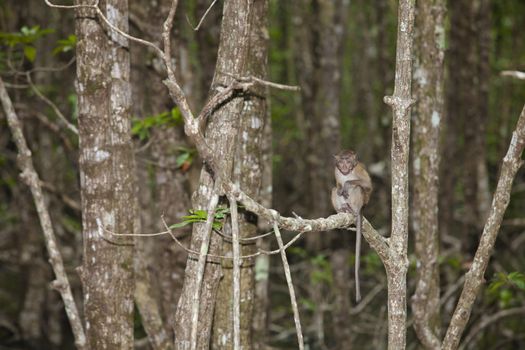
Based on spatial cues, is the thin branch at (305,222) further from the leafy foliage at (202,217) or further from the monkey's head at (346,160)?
the monkey's head at (346,160)

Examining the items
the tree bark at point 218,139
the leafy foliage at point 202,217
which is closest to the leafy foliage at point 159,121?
the tree bark at point 218,139

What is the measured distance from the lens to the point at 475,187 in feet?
29.6

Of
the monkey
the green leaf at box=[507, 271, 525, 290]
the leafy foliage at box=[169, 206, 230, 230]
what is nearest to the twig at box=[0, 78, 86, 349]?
the leafy foliage at box=[169, 206, 230, 230]

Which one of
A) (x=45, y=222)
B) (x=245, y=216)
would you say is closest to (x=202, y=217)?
(x=245, y=216)

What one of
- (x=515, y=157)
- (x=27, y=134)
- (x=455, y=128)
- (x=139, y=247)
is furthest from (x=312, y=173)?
(x=515, y=157)

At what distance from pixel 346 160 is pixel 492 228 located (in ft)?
5.47

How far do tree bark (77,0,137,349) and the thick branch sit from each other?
203cm

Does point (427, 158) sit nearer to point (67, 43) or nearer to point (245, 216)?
point (245, 216)

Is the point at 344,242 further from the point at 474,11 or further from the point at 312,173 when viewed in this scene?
the point at 474,11

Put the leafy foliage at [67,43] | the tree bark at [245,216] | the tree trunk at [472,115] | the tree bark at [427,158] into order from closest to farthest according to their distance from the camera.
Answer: the tree bark at [245,216] < the tree bark at [427,158] < the leafy foliage at [67,43] < the tree trunk at [472,115]

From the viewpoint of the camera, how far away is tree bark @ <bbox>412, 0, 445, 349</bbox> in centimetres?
506

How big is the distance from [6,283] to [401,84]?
999cm

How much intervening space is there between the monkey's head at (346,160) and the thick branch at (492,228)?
1.58 meters

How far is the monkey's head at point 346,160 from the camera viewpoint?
5188 mm
